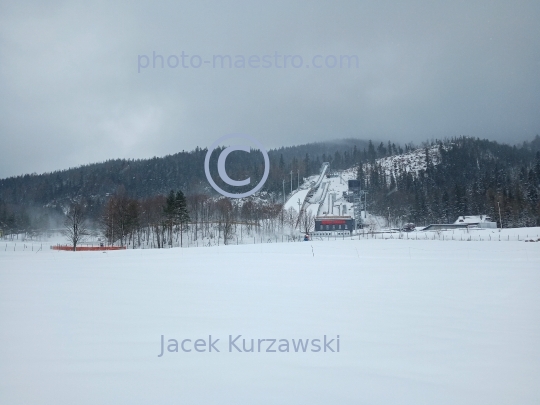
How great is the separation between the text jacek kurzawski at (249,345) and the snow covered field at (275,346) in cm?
Answer: 7

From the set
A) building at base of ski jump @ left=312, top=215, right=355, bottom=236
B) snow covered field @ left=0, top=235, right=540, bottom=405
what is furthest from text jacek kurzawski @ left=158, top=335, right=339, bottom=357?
building at base of ski jump @ left=312, top=215, right=355, bottom=236

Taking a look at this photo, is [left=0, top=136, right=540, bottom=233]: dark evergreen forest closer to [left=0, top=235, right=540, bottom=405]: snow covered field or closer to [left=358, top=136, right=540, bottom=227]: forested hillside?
[left=358, top=136, right=540, bottom=227]: forested hillside

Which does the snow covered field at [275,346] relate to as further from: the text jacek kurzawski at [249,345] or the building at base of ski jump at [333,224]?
the building at base of ski jump at [333,224]

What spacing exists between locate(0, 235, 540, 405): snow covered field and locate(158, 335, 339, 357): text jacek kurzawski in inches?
2.8

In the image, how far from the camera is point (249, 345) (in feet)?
17.4

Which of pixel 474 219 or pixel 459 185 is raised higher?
pixel 459 185

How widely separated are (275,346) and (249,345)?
418mm

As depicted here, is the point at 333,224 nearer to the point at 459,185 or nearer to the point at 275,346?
the point at 459,185

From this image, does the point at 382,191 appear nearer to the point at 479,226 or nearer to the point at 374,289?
the point at 479,226

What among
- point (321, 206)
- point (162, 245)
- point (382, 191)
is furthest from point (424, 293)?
point (382, 191)

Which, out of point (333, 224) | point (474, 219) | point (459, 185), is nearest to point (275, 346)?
point (333, 224)

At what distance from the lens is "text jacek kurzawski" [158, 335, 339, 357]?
16.7 feet

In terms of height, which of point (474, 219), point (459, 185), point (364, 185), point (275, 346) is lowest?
point (275, 346)

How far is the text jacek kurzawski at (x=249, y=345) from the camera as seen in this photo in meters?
5.09
